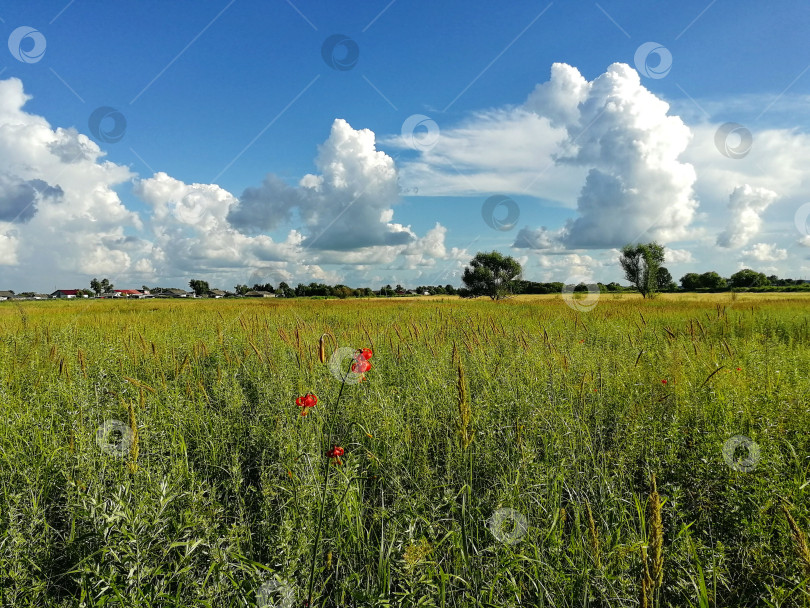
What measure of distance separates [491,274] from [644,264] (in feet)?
94.5

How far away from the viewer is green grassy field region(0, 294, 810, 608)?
1.83 meters

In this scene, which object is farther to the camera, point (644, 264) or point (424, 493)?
point (644, 264)

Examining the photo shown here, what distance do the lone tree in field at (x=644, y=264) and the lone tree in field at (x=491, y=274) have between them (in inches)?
831

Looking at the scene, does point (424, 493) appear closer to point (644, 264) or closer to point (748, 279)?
point (644, 264)

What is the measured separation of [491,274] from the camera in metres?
85.1

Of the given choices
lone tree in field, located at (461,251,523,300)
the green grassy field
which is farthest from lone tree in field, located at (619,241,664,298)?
the green grassy field

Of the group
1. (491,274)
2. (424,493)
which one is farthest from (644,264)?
(424,493)

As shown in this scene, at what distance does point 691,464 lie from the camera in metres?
2.76

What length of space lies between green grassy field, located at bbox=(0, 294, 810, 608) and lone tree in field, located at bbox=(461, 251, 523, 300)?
77.0 metres

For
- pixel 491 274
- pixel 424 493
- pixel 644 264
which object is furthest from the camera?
pixel 491 274

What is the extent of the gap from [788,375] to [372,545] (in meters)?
5.02

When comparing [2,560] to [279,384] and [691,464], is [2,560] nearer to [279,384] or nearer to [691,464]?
[279,384]

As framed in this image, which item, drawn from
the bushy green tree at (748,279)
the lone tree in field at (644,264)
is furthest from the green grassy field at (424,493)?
the bushy green tree at (748,279)

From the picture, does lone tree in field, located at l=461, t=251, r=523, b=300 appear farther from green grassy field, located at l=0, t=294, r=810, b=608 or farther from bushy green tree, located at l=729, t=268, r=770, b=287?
green grassy field, located at l=0, t=294, r=810, b=608
